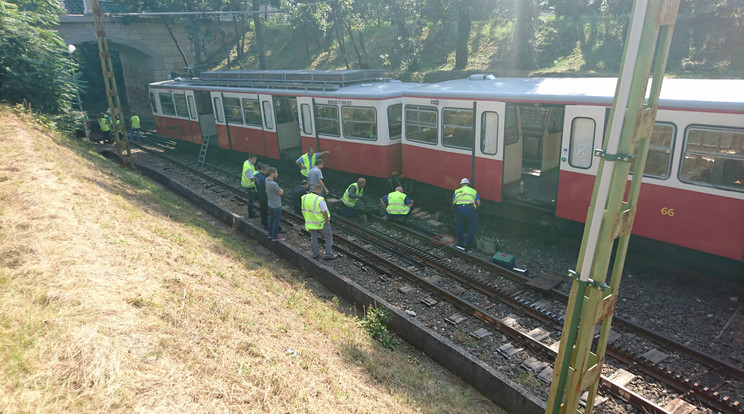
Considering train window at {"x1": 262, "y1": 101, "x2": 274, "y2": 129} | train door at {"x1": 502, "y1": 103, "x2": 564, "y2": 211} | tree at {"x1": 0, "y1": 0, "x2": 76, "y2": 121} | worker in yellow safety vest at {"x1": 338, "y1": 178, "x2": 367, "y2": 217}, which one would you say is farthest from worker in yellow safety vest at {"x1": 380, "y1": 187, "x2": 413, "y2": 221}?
tree at {"x1": 0, "y1": 0, "x2": 76, "y2": 121}

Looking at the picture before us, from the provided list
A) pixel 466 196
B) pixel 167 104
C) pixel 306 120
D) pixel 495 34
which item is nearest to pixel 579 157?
pixel 466 196

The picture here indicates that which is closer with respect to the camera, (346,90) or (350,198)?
(350,198)

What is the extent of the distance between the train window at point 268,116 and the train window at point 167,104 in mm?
7430

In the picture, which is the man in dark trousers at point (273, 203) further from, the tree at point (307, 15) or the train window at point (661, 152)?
the tree at point (307, 15)

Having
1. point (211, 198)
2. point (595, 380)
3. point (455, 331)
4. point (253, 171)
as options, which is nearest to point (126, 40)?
point (211, 198)

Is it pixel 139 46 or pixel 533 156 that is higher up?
pixel 139 46

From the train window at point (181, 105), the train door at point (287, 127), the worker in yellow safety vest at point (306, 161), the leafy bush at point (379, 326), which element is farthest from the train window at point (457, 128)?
the train window at point (181, 105)

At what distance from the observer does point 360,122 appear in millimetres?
13547

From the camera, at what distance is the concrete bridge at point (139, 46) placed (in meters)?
33.7

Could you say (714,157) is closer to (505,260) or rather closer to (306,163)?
(505,260)

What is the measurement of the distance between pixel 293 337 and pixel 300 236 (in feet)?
17.9

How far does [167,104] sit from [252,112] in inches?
288

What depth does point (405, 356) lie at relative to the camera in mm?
6953

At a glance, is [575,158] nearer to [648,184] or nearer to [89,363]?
[648,184]
